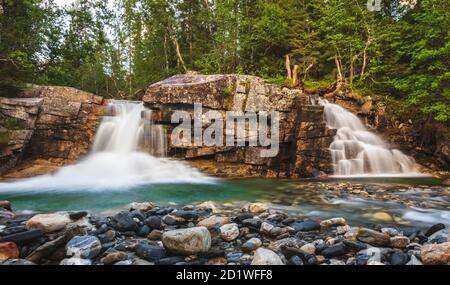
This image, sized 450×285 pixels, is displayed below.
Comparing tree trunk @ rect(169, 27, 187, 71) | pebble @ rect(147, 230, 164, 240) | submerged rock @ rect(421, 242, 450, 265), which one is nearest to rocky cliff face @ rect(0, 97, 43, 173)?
pebble @ rect(147, 230, 164, 240)

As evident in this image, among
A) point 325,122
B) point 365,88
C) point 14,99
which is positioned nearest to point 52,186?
point 14,99

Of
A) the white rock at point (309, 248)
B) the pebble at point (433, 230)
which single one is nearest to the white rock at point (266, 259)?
the white rock at point (309, 248)

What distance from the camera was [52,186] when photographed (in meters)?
10.2

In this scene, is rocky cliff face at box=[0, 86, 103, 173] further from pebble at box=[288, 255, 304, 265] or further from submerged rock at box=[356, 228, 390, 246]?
submerged rock at box=[356, 228, 390, 246]

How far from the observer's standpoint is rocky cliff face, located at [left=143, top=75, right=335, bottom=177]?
40.8 feet

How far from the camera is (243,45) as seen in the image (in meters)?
20.2

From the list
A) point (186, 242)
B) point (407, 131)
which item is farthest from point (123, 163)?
point (407, 131)

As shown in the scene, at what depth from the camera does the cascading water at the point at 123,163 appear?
10711 mm

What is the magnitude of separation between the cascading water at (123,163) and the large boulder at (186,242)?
6.76 meters

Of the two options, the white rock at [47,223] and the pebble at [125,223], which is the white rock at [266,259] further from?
the white rock at [47,223]
